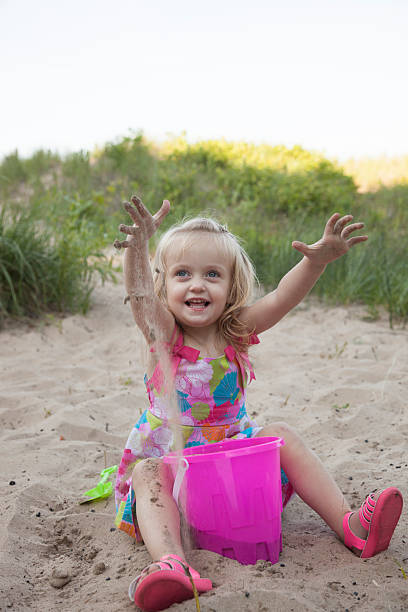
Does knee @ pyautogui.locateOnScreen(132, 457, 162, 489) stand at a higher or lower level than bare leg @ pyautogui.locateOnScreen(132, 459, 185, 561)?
higher

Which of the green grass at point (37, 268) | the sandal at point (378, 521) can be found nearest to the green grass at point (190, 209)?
the green grass at point (37, 268)

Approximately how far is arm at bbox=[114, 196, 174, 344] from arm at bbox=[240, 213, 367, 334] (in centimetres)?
31

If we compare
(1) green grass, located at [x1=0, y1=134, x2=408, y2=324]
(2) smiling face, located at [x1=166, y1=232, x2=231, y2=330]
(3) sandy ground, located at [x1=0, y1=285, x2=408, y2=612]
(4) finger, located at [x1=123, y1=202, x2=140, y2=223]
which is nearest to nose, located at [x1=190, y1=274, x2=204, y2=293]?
(2) smiling face, located at [x1=166, y1=232, x2=231, y2=330]

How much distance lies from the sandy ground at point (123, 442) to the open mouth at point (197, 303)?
709 mm

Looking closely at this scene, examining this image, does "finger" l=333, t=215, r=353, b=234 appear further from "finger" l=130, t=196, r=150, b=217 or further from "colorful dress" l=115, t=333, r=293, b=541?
"finger" l=130, t=196, r=150, b=217

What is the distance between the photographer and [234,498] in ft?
4.97

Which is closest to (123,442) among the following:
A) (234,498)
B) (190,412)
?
(190,412)

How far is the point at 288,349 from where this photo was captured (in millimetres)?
3801

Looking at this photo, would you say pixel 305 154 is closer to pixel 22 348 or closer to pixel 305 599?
pixel 22 348

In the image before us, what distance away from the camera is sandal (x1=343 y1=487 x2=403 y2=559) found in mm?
1507

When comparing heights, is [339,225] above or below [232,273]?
above

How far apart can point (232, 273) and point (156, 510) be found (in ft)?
2.52

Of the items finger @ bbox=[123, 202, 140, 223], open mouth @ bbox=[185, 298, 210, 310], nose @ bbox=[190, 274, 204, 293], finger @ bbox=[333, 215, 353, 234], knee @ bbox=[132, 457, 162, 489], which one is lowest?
knee @ bbox=[132, 457, 162, 489]

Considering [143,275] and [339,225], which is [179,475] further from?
[339,225]
